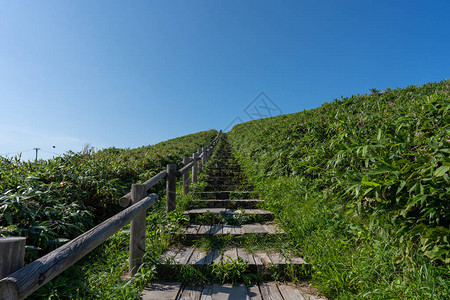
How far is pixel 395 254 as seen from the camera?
2.47m

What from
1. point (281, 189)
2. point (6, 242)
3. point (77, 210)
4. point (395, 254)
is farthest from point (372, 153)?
point (77, 210)

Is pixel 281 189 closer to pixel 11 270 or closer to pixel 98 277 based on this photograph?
pixel 98 277

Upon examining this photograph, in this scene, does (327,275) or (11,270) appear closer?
(11,270)

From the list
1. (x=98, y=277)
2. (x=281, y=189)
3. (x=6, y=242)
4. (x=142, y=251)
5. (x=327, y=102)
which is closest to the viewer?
(x=6, y=242)

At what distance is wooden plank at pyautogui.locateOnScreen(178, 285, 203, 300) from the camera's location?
8.46ft

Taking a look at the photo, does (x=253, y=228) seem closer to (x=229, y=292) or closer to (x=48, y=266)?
(x=229, y=292)

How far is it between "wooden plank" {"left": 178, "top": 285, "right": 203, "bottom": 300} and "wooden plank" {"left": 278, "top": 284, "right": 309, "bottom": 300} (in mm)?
963

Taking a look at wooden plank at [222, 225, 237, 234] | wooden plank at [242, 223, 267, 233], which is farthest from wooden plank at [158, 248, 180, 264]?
wooden plank at [242, 223, 267, 233]

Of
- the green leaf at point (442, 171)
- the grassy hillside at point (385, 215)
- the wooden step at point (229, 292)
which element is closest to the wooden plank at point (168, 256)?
the wooden step at point (229, 292)

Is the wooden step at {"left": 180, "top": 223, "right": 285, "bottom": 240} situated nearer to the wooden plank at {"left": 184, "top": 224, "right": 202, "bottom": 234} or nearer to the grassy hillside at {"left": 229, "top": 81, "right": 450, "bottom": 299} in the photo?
the wooden plank at {"left": 184, "top": 224, "right": 202, "bottom": 234}

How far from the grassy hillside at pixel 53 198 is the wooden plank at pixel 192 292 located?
1.92 m

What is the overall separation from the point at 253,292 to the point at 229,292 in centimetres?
28

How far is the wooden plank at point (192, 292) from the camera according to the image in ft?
8.46

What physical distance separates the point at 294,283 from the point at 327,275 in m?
0.44
